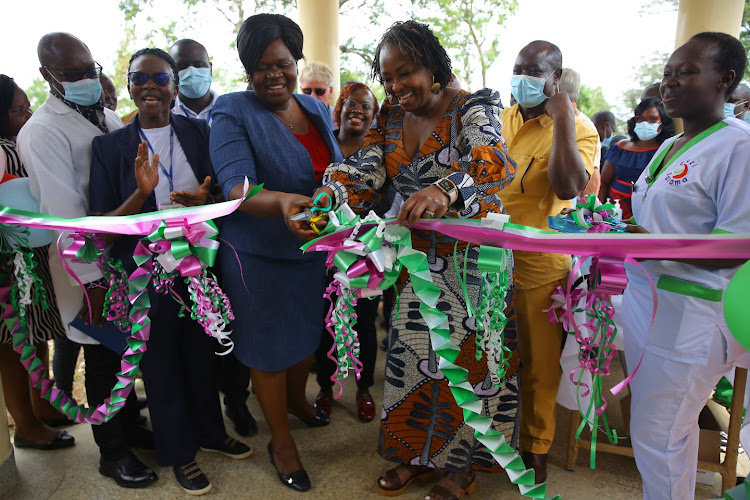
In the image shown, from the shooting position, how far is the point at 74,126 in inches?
95.2

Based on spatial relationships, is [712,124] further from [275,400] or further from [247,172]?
[275,400]

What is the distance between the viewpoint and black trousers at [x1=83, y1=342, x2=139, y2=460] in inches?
101

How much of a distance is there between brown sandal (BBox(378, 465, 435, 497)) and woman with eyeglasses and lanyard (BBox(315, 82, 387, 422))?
73cm

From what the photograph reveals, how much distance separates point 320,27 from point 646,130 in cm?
433

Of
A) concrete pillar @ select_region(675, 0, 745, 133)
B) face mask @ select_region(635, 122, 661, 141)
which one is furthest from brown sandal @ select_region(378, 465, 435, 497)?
concrete pillar @ select_region(675, 0, 745, 133)

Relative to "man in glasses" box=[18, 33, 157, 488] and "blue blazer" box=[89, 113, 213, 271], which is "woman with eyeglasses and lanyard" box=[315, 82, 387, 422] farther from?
"blue blazer" box=[89, 113, 213, 271]

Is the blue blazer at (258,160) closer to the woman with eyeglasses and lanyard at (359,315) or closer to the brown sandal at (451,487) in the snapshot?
the woman with eyeglasses and lanyard at (359,315)

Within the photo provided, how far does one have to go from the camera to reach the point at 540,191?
7.98ft

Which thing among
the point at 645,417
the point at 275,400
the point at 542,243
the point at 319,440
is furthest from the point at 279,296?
the point at 645,417

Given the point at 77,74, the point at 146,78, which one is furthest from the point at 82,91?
the point at 146,78

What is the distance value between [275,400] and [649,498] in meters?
1.65

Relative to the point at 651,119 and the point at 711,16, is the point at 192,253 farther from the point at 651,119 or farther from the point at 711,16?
the point at 711,16

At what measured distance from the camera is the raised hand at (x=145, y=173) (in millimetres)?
2172

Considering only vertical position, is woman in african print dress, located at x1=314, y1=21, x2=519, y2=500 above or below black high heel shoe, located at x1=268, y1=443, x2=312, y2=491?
above
